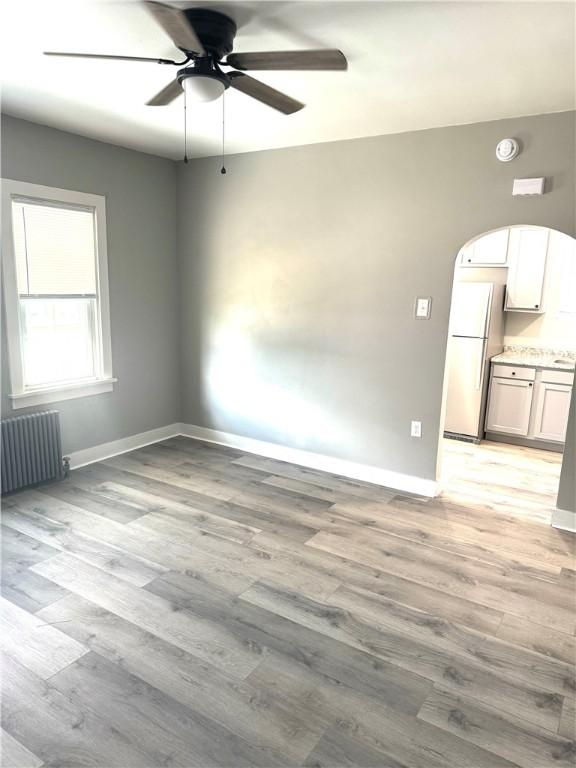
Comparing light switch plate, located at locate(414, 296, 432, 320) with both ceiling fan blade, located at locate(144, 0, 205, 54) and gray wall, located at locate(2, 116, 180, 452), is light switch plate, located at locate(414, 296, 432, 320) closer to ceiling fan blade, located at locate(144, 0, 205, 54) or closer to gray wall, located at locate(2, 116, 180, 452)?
ceiling fan blade, located at locate(144, 0, 205, 54)

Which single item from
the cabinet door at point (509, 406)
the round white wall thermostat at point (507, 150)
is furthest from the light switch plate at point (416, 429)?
the round white wall thermostat at point (507, 150)

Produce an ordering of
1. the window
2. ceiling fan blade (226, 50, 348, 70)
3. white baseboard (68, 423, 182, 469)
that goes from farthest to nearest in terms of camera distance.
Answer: white baseboard (68, 423, 182, 469) → the window → ceiling fan blade (226, 50, 348, 70)

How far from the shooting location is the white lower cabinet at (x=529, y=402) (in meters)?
4.77

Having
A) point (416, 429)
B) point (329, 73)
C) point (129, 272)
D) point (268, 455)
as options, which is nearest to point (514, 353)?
point (416, 429)

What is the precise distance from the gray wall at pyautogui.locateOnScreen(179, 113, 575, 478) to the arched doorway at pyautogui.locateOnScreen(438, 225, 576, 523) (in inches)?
44.2

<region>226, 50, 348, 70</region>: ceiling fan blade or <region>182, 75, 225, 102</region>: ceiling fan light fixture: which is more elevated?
<region>226, 50, 348, 70</region>: ceiling fan blade

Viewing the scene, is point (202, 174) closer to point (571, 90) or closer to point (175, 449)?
point (175, 449)

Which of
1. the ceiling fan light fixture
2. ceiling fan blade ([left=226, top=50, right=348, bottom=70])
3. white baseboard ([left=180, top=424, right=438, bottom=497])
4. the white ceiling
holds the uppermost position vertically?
the white ceiling

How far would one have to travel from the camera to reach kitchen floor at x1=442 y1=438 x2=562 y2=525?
3.72 m

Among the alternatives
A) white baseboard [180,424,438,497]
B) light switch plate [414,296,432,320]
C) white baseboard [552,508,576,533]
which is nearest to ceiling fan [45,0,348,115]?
light switch plate [414,296,432,320]

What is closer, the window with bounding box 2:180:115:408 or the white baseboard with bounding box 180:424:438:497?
the window with bounding box 2:180:115:408

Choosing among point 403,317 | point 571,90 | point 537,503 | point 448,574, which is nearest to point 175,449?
point 403,317

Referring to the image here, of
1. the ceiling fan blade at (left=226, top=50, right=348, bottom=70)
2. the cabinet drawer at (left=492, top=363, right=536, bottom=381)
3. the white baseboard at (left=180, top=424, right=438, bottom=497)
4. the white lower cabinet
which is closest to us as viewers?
the ceiling fan blade at (left=226, top=50, right=348, bottom=70)

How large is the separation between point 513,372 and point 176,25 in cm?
435
